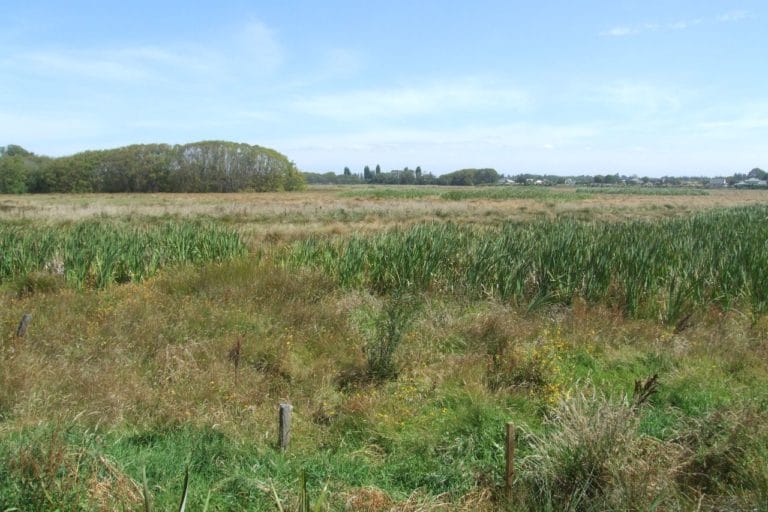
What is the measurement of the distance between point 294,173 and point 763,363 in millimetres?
82437

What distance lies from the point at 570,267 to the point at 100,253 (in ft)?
29.6

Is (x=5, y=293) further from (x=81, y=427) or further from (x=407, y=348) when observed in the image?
(x=407, y=348)

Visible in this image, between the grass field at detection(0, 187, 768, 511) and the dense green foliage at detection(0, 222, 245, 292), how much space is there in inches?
2.3

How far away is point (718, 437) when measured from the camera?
3994mm

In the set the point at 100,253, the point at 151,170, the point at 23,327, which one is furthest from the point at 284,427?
the point at 151,170

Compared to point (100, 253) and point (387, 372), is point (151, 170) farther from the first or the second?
point (387, 372)

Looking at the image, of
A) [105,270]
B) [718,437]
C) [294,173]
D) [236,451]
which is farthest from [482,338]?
[294,173]

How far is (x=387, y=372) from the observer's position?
6.06m

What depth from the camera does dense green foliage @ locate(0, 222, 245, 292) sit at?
9.66 meters

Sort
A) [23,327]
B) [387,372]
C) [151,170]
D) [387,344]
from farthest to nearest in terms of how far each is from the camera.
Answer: [151,170]
[23,327]
[387,344]
[387,372]

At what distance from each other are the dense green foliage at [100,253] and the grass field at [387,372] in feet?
0.19

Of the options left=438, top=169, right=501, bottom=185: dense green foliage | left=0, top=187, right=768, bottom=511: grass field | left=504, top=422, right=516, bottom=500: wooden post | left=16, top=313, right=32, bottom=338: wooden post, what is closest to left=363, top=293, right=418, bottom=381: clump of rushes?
left=0, top=187, right=768, bottom=511: grass field

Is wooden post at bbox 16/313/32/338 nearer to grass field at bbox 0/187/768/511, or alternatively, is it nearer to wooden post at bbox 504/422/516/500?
grass field at bbox 0/187/768/511

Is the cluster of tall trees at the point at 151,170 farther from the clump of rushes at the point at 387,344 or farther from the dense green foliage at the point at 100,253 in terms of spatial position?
the clump of rushes at the point at 387,344
